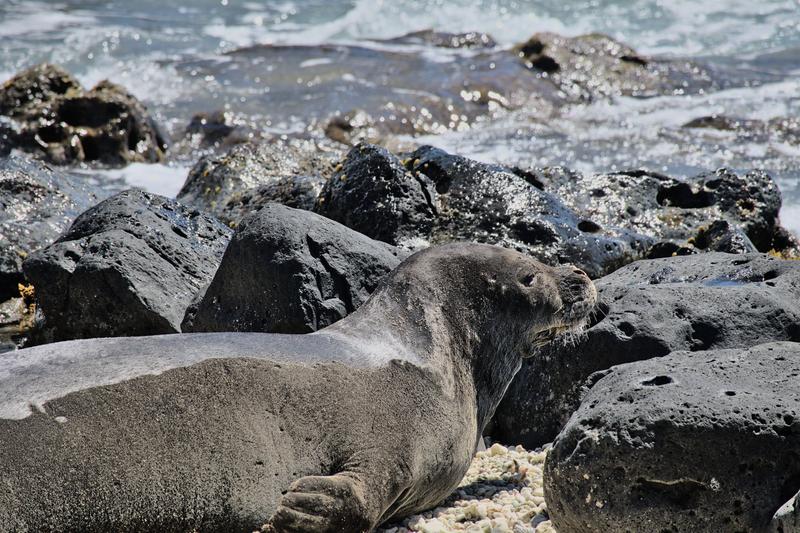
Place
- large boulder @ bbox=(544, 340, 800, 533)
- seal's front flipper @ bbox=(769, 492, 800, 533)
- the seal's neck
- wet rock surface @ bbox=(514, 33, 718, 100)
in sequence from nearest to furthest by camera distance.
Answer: seal's front flipper @ bbox=(769, 492, 800, 533)
large boulder @ bbox=(544, 340, 800, 533)
the seal's neck
wet rock surface @ bbox=(514, 33, 718, 100)

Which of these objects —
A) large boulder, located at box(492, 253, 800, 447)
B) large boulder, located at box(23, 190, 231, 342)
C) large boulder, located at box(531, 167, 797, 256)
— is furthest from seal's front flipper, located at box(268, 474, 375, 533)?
large boulder, located at box(531, 167, 797, 256)

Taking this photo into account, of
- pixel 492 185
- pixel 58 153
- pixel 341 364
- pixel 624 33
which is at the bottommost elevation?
pixel 624 33

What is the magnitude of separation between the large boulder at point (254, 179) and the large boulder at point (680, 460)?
15.2ft

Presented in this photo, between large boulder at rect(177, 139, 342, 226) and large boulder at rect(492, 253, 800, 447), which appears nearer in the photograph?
large boulder at rect(492, 253, 800, 447)

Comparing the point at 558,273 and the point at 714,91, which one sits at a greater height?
the point at 558,273

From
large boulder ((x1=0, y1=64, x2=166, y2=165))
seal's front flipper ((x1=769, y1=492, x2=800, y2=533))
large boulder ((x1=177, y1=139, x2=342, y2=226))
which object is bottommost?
large boulder ((x1=0, y1=64, x2=166, y2=165))

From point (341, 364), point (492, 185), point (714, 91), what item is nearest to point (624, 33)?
point (714, 91)

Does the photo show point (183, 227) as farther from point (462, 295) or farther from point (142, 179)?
point (142, 179)

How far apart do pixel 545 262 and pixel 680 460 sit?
139 inches

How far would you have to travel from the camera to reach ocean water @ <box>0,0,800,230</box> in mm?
15719

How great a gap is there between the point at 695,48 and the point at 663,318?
20928 millimetres

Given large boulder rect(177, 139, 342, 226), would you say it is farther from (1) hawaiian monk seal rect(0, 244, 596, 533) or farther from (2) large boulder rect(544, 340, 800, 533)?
(2) large boulder rect(544, 340, 800, 533)

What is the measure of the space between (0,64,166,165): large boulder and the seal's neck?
34.0 feet

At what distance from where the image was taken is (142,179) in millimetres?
14117
